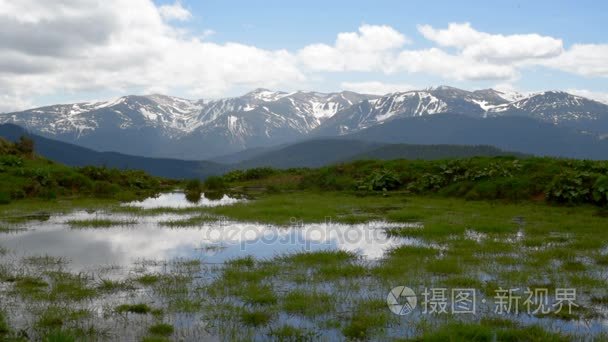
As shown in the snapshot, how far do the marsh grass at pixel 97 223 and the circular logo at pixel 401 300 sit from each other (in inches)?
614

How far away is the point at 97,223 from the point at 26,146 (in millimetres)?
24610

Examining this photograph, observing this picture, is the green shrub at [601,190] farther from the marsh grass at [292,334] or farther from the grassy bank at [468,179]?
the marsh grass at [292,334]

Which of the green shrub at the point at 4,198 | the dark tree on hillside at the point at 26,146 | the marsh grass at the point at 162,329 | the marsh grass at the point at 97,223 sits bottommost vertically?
the marsh grass at the point at 162,329

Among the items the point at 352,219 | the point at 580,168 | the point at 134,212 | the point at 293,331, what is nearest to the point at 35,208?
the point at 134,212

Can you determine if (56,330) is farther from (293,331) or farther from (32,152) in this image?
(32,152)

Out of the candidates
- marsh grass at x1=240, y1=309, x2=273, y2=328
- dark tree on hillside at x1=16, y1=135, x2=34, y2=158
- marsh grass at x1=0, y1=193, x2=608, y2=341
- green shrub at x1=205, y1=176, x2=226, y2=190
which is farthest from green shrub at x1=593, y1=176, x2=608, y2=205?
dark tree on hillside at x1=16, y1=135, x2=34, y2=158

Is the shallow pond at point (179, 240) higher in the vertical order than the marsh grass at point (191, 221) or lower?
lower

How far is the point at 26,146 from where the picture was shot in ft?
146

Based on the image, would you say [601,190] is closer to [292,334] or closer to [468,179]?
[468,179]

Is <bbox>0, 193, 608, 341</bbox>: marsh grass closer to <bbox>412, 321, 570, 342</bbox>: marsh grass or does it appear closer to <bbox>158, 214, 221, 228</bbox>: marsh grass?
<bbox>412, 321, 570, 342</bbox>: marsh grass

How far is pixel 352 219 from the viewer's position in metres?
25.3

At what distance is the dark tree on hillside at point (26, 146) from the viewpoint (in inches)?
1742

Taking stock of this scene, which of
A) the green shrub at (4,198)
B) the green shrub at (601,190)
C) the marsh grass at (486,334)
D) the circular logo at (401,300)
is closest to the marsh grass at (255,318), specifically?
the circular logo at (401,300)

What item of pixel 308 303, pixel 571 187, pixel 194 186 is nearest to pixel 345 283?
pixel 308 303
